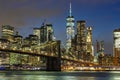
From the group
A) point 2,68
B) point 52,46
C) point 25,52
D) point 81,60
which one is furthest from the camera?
point 2,68

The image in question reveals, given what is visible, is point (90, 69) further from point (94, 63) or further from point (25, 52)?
point (25, 52)

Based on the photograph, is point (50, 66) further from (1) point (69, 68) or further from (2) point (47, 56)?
(1) point (69, 68)

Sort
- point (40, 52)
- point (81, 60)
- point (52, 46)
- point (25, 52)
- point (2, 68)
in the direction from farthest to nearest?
1. point (2, 68)
2. point (81, 60)
3. point (52, 46)
4. point (40, 52)
5. point (25, 52)

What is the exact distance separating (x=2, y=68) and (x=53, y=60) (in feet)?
188

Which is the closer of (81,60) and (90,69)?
(81,60)

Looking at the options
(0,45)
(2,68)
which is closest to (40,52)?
(0,45)

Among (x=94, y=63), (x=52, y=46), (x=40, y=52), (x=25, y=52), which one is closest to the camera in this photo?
(x=25, y=52)

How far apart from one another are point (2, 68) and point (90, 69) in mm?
38086

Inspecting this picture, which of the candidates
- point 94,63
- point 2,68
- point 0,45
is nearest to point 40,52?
point 0,45

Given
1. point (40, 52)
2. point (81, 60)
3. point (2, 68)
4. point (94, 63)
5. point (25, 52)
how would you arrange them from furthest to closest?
point (2, 68) < point (94, 63) < point (81, 60) < point (40, 52) < point (25, 52)

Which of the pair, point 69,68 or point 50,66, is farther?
point 69,68

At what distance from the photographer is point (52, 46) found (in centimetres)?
12962

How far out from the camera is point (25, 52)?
109938 millimetres

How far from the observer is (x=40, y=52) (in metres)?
118
